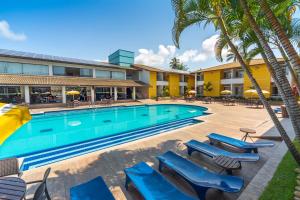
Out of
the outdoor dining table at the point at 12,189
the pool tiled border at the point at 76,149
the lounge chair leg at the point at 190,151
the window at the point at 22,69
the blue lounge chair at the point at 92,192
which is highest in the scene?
the window at the point at 22,69

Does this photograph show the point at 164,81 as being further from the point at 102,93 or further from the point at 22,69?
the point at 22,69

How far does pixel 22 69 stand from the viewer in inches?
821

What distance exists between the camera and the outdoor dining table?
9.48 ft

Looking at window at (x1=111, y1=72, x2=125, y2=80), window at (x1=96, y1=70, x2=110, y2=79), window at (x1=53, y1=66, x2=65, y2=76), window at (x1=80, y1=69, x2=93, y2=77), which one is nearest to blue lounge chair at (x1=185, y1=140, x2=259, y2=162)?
window at (x1=53, y1=66, x2=65, y2=76)

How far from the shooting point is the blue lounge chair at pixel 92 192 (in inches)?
122

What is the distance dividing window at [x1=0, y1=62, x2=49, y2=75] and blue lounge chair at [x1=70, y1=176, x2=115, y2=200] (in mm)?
24042

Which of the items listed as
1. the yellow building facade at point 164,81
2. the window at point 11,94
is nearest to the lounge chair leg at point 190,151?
the window at point 11,94

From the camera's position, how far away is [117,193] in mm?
3799

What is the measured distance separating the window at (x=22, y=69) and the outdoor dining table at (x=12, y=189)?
23019mm

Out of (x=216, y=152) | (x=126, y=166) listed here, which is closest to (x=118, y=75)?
(x=126, y=166)

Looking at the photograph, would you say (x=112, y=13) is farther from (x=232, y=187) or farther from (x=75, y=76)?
(x=232, y=187)

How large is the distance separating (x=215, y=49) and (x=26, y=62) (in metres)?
23.9

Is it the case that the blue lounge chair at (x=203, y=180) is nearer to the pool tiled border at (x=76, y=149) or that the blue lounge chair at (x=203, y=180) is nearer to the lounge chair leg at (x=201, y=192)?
the lounge chair leg at (x=201, y=192)

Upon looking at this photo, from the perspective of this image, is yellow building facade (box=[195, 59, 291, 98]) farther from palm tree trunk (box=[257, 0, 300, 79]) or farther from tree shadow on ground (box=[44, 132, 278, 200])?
palm tree trunk (box=[257, 0, 300, 79])
